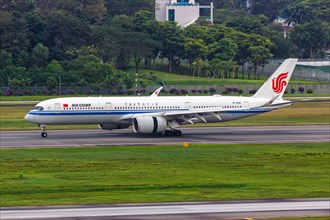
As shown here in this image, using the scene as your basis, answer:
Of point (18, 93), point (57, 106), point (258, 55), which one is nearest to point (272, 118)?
point (57, 106)

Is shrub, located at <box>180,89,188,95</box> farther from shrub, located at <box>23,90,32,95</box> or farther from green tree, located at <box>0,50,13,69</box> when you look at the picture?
green tree, located at <box>0,50,13,69</box>

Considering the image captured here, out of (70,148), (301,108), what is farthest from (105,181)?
(301,108)

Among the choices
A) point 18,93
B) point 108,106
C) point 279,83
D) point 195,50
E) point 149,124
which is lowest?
point 18,93

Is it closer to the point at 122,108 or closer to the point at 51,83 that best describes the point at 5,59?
the point at 51,83

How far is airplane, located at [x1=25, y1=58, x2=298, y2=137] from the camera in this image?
225 ft

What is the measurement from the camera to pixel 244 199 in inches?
1565

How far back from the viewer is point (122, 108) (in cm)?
6994

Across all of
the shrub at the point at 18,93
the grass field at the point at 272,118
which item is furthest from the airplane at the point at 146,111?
the shrub at the point at 18,93

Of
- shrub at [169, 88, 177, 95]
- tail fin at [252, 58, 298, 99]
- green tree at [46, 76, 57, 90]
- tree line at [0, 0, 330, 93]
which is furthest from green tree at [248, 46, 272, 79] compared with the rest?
tail fin at [252, 58, 298, 99]

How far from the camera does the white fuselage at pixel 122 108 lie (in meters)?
68.6

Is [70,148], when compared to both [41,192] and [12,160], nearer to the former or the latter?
[12,160]

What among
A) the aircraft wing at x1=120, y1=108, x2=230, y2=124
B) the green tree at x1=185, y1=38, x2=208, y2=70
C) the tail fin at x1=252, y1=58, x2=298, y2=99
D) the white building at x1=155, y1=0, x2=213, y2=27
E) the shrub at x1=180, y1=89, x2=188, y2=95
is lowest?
the shrub at x1=180, y1=89, x2=188, y2=95

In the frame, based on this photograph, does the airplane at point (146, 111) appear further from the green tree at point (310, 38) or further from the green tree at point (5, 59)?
the green tree at point (310, 38)

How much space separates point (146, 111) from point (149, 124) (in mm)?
2642
